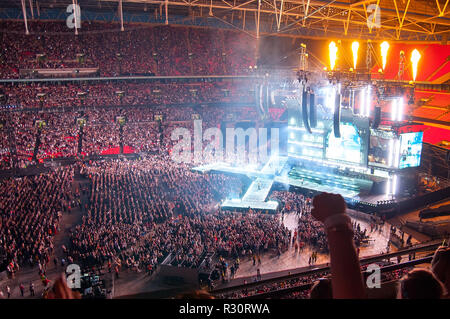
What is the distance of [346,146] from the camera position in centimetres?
2075

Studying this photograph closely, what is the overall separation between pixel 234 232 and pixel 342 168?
10437 millimetres

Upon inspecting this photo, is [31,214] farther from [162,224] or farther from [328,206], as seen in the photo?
[328,206]

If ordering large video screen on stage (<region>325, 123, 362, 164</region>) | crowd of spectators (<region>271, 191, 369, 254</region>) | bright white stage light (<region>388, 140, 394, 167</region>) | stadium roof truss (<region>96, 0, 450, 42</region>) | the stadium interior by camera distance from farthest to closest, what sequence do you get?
large video screen on stage (<region>325, 123, 362, 164</region>) < stadium roof truss (<region>96, 0, 450, 42</region>) < bright white stage light (<region>388, 140, 394, 167</region>) < crowd of spectators (<region>271, 191, 369, 254</region>) < the stadium interior

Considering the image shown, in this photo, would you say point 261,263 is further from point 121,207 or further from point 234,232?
point 121,207

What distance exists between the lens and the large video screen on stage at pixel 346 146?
66.1ft

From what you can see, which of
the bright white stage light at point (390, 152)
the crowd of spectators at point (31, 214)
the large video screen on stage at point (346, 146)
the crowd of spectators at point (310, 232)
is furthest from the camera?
the large video screen on stage at point (346, 146)

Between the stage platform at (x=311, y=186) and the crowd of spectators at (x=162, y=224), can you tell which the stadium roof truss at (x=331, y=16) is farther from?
the crowd of spectators at (x=162, y=224)

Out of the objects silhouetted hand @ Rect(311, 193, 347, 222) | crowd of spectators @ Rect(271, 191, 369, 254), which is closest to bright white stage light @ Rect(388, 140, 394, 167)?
crowd of spectators @ Rect(271, 191, 369, 254)

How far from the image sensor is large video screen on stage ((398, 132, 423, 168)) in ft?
60.9

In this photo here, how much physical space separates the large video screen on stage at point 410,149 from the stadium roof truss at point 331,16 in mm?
6066

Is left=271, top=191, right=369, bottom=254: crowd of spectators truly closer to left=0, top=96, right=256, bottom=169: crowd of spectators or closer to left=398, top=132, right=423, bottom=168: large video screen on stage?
left=398, top=132, right=423, bottom=168: large video screen on stage

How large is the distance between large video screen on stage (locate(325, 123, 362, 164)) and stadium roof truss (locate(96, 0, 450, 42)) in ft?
19.0

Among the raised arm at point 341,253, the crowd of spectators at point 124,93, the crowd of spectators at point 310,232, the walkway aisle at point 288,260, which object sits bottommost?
the walkway aisle at point 288,260

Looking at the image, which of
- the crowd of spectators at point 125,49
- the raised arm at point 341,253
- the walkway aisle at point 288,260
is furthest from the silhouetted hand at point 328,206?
the crowd of spectators at point 125,49
